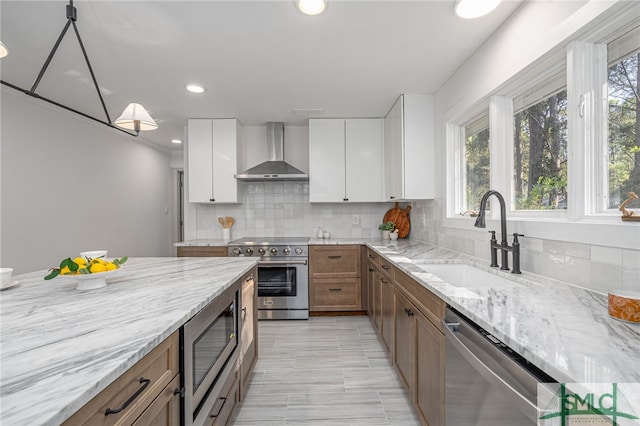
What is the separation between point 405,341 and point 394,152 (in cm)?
202

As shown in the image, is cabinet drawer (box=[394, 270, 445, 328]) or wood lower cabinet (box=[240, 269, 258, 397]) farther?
wood lower cabinet (box=[240, 269, 258, 397])

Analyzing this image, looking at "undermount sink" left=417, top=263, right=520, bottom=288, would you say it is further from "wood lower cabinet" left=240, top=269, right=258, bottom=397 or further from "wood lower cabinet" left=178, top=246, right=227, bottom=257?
"wood lower cabinet" left=178, top=246, right=227, bottom=257

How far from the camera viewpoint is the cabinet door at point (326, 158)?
360cm

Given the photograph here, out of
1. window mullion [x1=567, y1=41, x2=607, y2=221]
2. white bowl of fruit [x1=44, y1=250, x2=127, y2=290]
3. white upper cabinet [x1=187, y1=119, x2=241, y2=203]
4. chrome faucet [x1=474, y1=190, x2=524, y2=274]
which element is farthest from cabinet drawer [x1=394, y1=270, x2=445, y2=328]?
white upper cabinet [x1=187, y1=119, x2=241, y2=203]

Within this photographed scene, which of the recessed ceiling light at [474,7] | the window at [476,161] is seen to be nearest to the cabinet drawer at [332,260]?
the window at [476,161]

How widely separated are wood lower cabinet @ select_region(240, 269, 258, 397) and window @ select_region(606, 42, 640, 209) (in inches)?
76.5

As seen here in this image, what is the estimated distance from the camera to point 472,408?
98 cm

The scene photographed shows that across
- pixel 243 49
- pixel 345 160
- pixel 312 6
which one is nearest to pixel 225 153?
pixel 345 160

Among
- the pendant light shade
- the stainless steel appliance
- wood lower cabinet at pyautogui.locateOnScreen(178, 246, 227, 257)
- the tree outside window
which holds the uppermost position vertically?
the pendant light shade

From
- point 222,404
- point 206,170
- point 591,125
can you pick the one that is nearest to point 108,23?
point 206,170

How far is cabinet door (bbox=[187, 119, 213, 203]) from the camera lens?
3598 mm

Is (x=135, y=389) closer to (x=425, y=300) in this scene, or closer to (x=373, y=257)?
(x=425, y=300)

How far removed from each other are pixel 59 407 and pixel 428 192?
2.91 metres

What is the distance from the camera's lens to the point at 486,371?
0.88m
